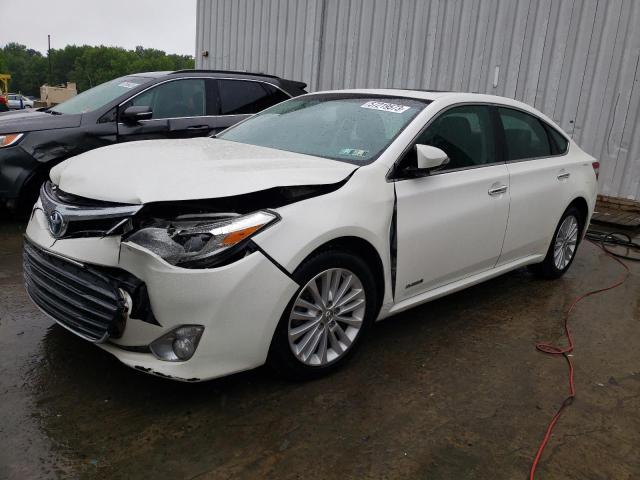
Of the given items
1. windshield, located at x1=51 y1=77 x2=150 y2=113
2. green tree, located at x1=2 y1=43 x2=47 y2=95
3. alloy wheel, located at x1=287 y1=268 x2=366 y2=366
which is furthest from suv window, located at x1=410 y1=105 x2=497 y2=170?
green tree, located at x1=2 y1=43 x2=47 y2=95

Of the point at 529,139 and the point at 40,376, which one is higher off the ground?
the point at 529,139

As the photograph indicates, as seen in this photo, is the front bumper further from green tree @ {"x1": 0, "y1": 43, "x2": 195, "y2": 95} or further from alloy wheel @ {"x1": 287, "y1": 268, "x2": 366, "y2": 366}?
green tree @ {"x1": 0, "y1": 43, "x2": 195, "y2": 95}

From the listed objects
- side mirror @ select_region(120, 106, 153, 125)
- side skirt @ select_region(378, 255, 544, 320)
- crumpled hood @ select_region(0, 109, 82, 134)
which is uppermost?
side mirror @ select_region(120, 106, 153, 125)

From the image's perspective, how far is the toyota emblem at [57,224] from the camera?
272 cm

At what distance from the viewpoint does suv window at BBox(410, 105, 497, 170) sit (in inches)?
141

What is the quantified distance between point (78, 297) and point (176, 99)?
3961mm

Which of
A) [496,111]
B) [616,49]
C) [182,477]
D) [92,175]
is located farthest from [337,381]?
[616,49]

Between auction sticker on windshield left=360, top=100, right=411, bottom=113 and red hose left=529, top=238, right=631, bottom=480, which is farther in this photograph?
auction sticker on windshield left=360, top=100, right=411, bottom=113

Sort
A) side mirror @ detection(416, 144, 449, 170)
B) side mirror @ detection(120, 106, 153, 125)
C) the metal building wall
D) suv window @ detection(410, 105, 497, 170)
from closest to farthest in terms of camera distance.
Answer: side mirror @ detection(416, 144, 449, 170) → suv window @ detection(410, 105, 497, 170) → side mirror @ detection(120, 106, 153, 125) → the metal building wall

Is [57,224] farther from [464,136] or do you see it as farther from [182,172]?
[464,136]

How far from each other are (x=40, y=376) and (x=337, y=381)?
1544 millimetres

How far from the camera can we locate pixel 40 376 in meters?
2.93

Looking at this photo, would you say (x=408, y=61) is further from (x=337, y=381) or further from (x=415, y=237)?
(x=337, y=381)

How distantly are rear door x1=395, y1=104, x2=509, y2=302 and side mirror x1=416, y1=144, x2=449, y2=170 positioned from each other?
13 centimetres
